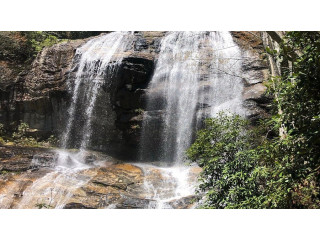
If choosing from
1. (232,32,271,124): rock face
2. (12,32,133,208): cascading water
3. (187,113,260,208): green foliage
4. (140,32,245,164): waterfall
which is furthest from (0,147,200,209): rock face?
(232,32,271,124): rock face

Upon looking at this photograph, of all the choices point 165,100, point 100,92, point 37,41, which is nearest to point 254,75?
point 165,100

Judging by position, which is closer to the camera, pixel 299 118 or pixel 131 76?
pixel 299 118

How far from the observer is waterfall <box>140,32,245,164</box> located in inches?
296

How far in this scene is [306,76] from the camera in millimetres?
2504

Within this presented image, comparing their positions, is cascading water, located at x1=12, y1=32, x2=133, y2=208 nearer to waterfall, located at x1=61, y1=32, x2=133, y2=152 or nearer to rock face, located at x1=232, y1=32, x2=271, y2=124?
waterfall, located at x1=61, y1=32, x2=133, y2=152

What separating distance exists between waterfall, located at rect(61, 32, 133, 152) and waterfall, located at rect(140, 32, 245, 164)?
1.22 m

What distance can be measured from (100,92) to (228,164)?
545cm

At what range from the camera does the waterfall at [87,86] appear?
A: 27.6ft

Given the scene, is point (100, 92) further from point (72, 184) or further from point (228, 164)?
point (228, 164)

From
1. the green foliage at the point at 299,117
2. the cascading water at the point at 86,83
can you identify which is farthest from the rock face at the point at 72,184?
the green foliage at the point at 299,117

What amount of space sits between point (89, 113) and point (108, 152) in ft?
3.90

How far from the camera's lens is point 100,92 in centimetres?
845
